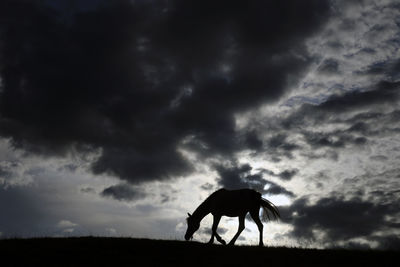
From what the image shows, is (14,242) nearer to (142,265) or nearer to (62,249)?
(62,249)

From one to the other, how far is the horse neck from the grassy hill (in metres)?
4.02

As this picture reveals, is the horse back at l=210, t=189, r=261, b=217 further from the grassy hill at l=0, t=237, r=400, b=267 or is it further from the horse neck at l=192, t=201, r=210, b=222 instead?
the grassy hill at l=0, t=237, r=400, b=267

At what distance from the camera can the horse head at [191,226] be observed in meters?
22.3

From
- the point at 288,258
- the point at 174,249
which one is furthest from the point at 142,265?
the point at 288,258

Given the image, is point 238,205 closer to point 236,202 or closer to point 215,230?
point 236,202

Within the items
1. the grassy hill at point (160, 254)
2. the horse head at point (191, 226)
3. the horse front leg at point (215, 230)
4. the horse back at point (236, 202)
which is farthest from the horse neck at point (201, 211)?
the grassy hill at point (160, 254)

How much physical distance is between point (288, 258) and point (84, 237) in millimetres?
10472

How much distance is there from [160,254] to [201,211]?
664 centimetres

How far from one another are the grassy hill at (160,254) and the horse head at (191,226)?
13.1 ft

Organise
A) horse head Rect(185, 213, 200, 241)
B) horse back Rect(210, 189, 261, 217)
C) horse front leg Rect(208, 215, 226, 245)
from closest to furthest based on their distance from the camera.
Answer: horse front leg Rect(208, 215, 226, 245) → horse back Rect(210, 189, 261, 217) → horse head Rect(185, 213, 200, 241)

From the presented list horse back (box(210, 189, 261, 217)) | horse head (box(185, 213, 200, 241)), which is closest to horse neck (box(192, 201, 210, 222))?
horse head (box(185, 213, 200, 241))

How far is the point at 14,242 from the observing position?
59.1 ft

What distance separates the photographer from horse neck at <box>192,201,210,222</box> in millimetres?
22058

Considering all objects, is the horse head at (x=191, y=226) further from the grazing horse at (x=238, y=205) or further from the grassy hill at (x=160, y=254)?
the grassy hill at (x=160, y=254)
